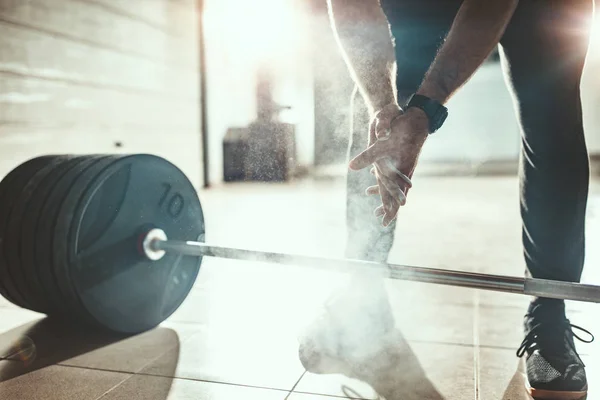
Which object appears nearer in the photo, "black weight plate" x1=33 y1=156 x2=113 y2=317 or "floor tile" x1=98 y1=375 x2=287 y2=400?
"floor tile" x1=98 y1=375 x2=287 y2=400

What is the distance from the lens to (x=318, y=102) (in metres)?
4.11

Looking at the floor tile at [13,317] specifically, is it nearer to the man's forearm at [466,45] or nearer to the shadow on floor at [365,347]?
the shadow on floor at [365,347]

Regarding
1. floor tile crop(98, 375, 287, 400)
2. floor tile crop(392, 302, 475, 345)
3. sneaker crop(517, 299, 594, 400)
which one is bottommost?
floor tile crop(392, 302, 475, 345)

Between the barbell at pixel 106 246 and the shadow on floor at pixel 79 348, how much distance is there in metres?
0.05

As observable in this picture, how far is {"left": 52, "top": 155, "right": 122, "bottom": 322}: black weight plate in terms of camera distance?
1225 millimetres

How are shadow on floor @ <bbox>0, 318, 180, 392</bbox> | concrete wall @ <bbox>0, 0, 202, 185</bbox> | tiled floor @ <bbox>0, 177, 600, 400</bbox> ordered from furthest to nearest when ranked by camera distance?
concrete wall @ <bbox>0, 0, 202, 185</bbox>, shadow on floor @ <bbox>0, 318, 180, 392</bbox>, tiled floor @ <bbox>0, 177, 600, 400</bbox>

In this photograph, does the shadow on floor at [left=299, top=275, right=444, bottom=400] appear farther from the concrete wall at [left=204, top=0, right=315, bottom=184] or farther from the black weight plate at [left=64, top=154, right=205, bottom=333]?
the concrete wall at [left=204, top=0, right=315, bottom=184]

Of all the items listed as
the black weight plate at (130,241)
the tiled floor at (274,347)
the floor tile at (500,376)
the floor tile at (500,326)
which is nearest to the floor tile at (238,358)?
the tiled floor at (274,347)

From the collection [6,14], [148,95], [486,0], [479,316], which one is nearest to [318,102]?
[148,95]

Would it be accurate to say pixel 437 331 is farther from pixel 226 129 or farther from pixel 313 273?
pixel 226 129

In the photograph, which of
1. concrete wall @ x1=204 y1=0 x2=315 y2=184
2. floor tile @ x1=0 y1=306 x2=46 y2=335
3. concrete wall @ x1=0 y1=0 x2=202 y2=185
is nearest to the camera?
floor tile @ x1=0 y1=306 x2=46 y2=335

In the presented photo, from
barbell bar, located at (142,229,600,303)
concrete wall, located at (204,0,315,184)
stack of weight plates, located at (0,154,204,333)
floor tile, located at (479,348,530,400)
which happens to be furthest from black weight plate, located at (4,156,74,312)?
concrete wall, located at (204,0,315,184)

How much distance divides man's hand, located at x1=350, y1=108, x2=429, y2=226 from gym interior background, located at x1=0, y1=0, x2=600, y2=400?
0.40m

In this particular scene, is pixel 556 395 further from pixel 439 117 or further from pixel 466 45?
pixel 466 45
